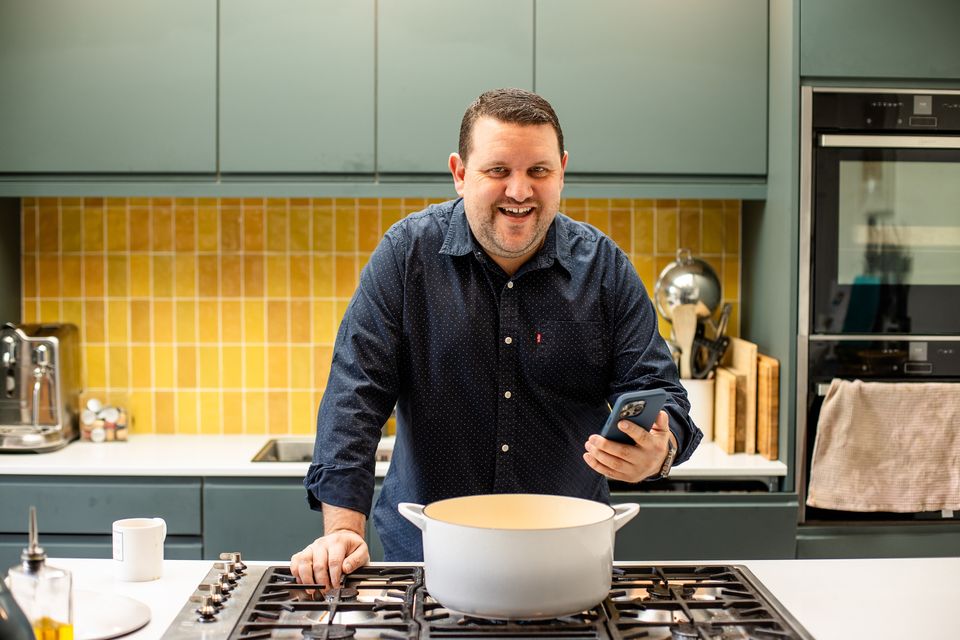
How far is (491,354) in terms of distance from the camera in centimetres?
190

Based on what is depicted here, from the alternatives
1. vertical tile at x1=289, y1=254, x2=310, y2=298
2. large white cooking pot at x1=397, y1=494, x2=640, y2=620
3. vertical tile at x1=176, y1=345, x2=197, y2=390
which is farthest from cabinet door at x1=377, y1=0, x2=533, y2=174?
large white cooking pot at x1=397, y1=494, x2=640, y2=620

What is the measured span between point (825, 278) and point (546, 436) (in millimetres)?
1110

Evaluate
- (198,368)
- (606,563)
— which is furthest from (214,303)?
(606,563)

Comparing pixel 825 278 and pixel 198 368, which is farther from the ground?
pixel 825 278

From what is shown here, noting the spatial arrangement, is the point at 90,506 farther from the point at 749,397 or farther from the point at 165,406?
the point at 749,397

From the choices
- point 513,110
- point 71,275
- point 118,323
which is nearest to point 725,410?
point 513,110

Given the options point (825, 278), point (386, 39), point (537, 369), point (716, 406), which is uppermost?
point (386, 39)

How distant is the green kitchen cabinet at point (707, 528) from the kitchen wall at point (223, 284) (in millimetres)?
711

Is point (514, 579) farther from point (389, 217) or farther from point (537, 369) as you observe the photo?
point (389, 217)

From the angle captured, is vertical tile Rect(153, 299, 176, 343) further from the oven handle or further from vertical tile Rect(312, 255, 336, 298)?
the oven handle

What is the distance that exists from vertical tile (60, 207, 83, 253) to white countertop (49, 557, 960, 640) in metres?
1.81

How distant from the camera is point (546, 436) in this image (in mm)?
1912

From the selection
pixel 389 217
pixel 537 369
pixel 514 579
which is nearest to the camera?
pixel 514 579

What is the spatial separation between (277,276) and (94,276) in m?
0.56
